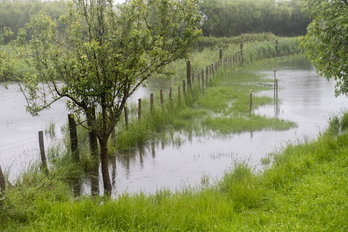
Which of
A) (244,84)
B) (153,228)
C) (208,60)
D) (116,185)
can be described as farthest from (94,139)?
(208,60)

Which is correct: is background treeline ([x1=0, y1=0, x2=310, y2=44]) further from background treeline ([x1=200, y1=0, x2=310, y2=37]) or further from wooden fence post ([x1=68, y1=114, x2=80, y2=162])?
wooden fence post ([x1=68, y1=114, x2=80, y2=162])

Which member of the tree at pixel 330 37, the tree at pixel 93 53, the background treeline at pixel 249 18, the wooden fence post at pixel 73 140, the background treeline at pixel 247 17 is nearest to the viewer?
the tree at pixel 93 53

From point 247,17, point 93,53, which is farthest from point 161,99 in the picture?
point 247,17

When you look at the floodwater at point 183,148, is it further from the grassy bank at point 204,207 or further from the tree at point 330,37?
the tree at point 330,37

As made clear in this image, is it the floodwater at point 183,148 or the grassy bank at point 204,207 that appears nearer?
the grassy bank at point 204,207

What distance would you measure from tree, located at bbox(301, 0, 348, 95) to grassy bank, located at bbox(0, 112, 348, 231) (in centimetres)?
398

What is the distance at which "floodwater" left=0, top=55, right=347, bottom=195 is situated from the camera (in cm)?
1102

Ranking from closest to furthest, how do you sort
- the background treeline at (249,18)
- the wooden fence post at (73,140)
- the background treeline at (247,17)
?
the wooden fence post at (73,140), the background treeline at (247,17), the background treeline at (249,18)

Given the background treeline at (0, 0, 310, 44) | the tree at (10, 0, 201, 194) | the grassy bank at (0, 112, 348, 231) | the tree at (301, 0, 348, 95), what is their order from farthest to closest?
A: the background treeline at (0, 0, 310, 44)
the tree at (301, 0, 348, 95)
the tree at (10, 0, 201, 194)
the grassy bank at (0, 112, 348, 231)

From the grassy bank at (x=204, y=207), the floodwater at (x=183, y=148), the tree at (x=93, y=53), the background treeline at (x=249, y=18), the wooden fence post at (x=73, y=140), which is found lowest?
the floodwater at (x=183, y=148)

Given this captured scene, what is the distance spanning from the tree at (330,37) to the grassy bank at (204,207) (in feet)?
13.0

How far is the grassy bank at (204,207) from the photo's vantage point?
708 cm

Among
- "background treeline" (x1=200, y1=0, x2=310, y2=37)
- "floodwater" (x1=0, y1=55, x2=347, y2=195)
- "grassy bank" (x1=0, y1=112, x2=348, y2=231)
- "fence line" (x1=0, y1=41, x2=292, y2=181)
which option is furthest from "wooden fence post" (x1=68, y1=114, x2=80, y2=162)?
"background treeline" (x1=200, y1=0, x2=310, y2=37)

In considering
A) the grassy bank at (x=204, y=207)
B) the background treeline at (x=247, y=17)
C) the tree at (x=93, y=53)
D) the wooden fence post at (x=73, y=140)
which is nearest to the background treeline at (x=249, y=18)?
the background treeline at (x=247, y=17)
